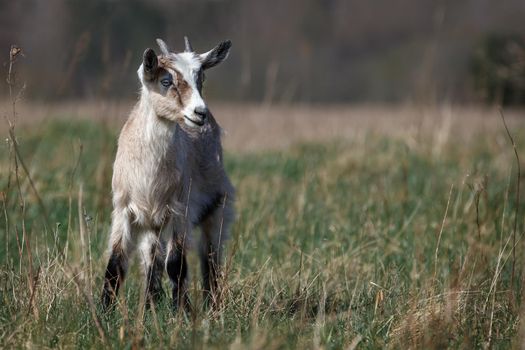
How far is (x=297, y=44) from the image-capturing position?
14.8 m

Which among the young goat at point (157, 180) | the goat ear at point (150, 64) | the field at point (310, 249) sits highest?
the goat ear at point (150, 64)

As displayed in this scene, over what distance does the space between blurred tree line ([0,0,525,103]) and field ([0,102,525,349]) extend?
2.79ft

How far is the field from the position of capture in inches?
170

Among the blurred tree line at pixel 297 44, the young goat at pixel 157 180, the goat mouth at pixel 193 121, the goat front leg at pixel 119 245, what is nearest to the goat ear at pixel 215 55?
the young goat at pixel 157 180

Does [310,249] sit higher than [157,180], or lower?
lower

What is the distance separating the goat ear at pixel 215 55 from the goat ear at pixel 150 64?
317 millimetres

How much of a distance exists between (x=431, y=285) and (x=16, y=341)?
8.52 feet

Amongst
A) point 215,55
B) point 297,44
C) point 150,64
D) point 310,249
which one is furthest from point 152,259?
point 297,44

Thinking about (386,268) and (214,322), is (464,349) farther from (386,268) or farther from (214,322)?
(386,268)

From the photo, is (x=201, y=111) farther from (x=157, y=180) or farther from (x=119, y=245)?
(x=119, y=245)

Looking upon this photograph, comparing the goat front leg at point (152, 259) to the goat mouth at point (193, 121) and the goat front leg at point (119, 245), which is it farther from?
the goat mouth at point (193, 121)

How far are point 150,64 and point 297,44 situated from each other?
997 cm

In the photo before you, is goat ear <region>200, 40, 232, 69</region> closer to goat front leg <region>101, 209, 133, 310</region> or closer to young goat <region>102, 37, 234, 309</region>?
young goat <region>102, 37, 234, 309</region>

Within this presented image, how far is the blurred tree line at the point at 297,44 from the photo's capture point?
10125 mm
